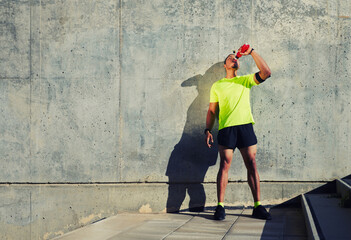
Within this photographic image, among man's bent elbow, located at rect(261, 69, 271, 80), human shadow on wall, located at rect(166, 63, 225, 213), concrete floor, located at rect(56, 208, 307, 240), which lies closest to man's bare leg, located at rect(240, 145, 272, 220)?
concrete floor, located at rect(56, 208, 307, 240)

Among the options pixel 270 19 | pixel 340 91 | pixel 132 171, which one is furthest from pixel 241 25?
pixel 132 171

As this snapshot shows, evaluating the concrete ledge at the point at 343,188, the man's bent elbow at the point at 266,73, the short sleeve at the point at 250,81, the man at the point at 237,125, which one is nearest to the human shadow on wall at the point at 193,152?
A: the man at the point at 237,125

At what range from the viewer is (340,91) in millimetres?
5711

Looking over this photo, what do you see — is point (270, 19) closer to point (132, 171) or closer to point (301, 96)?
point (301, 96)

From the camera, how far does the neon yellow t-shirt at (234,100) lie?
5312mm

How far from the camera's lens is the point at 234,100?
17.6ft

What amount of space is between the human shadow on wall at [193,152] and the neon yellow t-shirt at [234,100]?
1.21 ft

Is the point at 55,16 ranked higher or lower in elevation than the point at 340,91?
higher

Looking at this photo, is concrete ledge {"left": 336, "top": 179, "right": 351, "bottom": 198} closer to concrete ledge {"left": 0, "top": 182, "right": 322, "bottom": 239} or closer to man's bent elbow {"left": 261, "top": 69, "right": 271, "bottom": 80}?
concrete ledge {"left": 0, "top": 182, "right": 322, "bottom": 239}

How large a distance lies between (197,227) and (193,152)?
53.6 inches

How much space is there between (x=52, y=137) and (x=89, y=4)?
1892 mm

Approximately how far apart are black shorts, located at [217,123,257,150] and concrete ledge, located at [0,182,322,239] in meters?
0.76

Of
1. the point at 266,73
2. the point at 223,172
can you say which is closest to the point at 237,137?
the point at 223,172

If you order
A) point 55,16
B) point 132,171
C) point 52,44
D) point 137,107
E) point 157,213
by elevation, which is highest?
point 55,16
